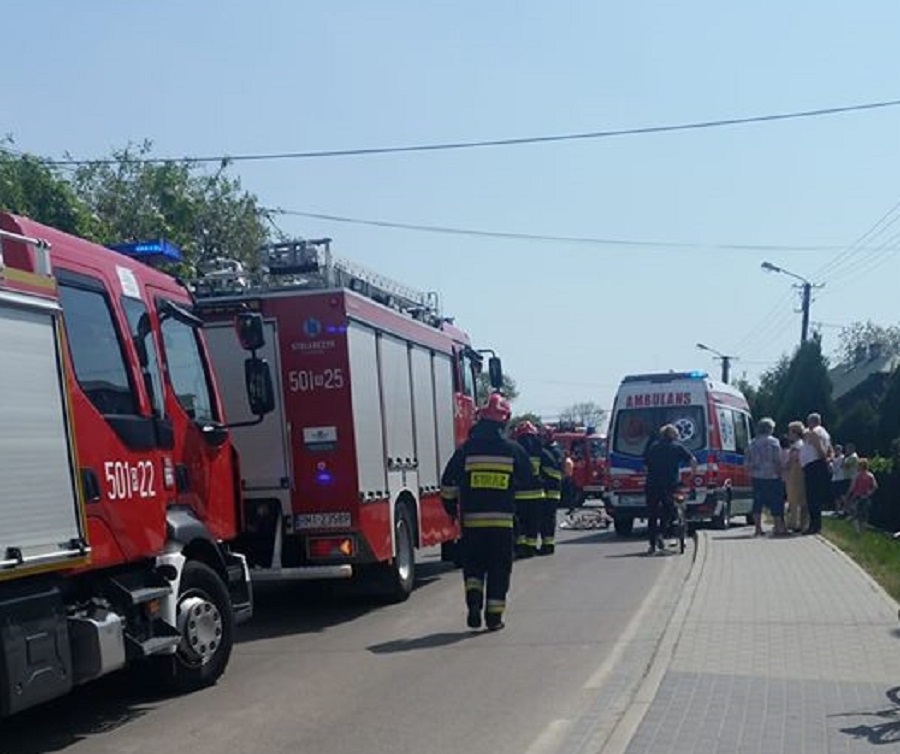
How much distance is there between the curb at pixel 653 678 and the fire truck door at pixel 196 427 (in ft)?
11.0

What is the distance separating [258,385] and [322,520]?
218cm

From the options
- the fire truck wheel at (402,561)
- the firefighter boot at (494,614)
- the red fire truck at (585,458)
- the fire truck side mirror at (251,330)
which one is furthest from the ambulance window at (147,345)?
the red fire truck at (585,458)

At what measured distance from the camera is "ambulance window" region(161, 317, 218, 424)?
10.1m

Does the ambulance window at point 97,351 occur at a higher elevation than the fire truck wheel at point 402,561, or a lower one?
higher

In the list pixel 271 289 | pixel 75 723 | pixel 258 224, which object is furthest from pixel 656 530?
pixel 258 224

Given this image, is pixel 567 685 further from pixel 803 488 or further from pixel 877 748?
pixel 803 488

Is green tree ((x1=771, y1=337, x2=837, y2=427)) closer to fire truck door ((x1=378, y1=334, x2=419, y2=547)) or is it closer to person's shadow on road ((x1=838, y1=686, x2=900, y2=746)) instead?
fire truck door ((x1=378, y1=334, x2=419, y2=547))

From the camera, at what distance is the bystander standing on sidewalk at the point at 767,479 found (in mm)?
21703

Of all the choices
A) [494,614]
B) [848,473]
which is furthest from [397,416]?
[848,473]

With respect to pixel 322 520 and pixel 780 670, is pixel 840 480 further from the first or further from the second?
pixel 780 670

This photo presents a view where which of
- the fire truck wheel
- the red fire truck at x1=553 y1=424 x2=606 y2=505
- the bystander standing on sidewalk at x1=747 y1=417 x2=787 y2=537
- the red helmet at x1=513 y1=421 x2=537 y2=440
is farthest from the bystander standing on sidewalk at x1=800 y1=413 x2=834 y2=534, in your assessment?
the red fire truck at x1=553 y1=424 x2=606 y2=505

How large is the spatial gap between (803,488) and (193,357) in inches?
533

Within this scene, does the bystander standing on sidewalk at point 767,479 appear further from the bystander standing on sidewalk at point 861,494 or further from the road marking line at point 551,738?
the road marking line at point 551,738

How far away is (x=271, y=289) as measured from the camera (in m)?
13.4
